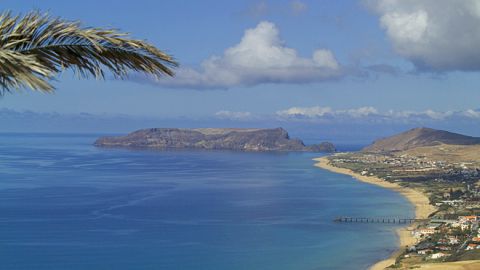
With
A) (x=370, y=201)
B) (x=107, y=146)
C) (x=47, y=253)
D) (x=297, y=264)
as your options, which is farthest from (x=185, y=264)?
(x=107, y=146)

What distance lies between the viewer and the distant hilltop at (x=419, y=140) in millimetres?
154500

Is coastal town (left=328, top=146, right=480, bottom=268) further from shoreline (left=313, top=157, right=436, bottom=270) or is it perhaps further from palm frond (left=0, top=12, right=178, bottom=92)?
palm frond (left=0, top=12, right=178, bottom=92)

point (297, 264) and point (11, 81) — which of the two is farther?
point (297, 264)

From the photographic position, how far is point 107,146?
192 m

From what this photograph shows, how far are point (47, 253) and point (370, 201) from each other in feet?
123

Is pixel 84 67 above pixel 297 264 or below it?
above

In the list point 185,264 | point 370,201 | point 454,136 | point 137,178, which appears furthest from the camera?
point 454,136

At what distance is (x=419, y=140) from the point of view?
167 metres

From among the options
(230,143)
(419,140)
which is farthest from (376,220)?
(230,143)

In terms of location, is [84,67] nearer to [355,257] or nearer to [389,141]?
[355,257]

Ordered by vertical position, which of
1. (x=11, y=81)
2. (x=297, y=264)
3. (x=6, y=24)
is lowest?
(x=297, y=264)

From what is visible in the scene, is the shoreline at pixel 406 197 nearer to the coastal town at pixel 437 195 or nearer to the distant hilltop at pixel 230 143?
the coastal town at pixel 437 195

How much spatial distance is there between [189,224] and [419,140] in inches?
5161

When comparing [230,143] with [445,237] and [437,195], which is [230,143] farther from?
[445,237]
